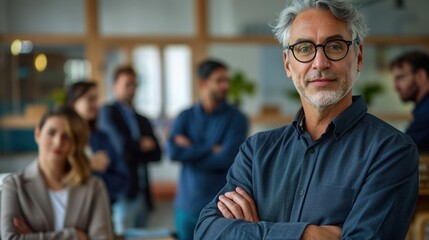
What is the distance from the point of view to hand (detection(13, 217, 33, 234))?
2641 millimetres

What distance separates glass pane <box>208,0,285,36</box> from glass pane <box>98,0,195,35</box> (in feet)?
0.87

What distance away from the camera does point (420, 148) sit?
11.7ft

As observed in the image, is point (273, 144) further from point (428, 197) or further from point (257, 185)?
point (428, 197)

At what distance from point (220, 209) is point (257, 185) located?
0.13 metres

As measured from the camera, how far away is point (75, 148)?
3020mm

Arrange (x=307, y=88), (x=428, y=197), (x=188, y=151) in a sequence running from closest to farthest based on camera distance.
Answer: (x=307, y=88), (x=428, y=197), (x=188, y=151)

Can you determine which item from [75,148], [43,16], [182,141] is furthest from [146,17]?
[75,148]

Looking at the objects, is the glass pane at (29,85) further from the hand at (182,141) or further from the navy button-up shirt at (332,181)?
the navy button-up shirt at (332,181)

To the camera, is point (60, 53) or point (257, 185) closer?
point (257, 185)

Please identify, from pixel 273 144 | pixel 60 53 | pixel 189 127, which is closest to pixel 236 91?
pixel 60 53

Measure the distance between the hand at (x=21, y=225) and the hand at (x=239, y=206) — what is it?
3.94 ft

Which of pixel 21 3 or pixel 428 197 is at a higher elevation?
pixel 21 3

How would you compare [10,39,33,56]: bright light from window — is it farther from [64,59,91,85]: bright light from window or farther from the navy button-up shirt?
the navy button-up shirt

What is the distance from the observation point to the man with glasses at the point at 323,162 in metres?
1.53
